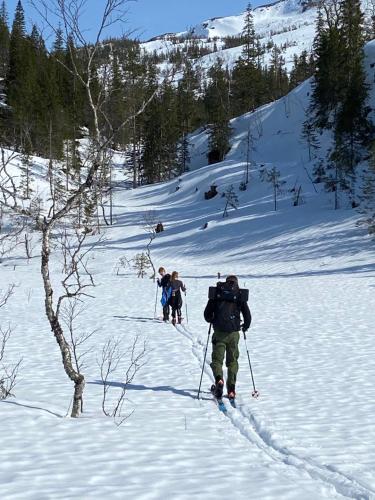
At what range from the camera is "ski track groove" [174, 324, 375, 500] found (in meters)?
5.15

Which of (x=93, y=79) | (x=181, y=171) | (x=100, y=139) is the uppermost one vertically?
(x=181, y=171)

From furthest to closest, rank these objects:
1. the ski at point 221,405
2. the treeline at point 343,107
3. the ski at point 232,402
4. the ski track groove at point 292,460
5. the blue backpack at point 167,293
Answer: the treeline at point 343,107, the blue backpack at point 167,293, the ski at point 232,402, the ski at point 221,405, the ski track groove at point 292,460

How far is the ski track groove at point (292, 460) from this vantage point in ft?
16.9

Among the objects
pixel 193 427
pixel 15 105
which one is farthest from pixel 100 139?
pixel 15 105

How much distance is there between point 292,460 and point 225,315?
3.13m

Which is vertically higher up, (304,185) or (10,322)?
(304,185)

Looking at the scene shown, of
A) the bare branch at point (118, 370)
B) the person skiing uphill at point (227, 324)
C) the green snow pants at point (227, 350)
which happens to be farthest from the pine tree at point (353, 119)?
the green snow pants at point (227, 350)

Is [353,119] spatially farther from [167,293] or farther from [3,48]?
[3,48]

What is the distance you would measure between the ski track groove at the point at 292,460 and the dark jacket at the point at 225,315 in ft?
4.25

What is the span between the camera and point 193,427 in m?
7.44

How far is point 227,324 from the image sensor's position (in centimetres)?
880

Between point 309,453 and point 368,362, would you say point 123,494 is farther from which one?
point 368,362

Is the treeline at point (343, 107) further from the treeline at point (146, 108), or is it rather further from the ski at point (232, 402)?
the ski at point (232, 402)

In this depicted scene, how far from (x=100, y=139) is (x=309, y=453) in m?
4.85
